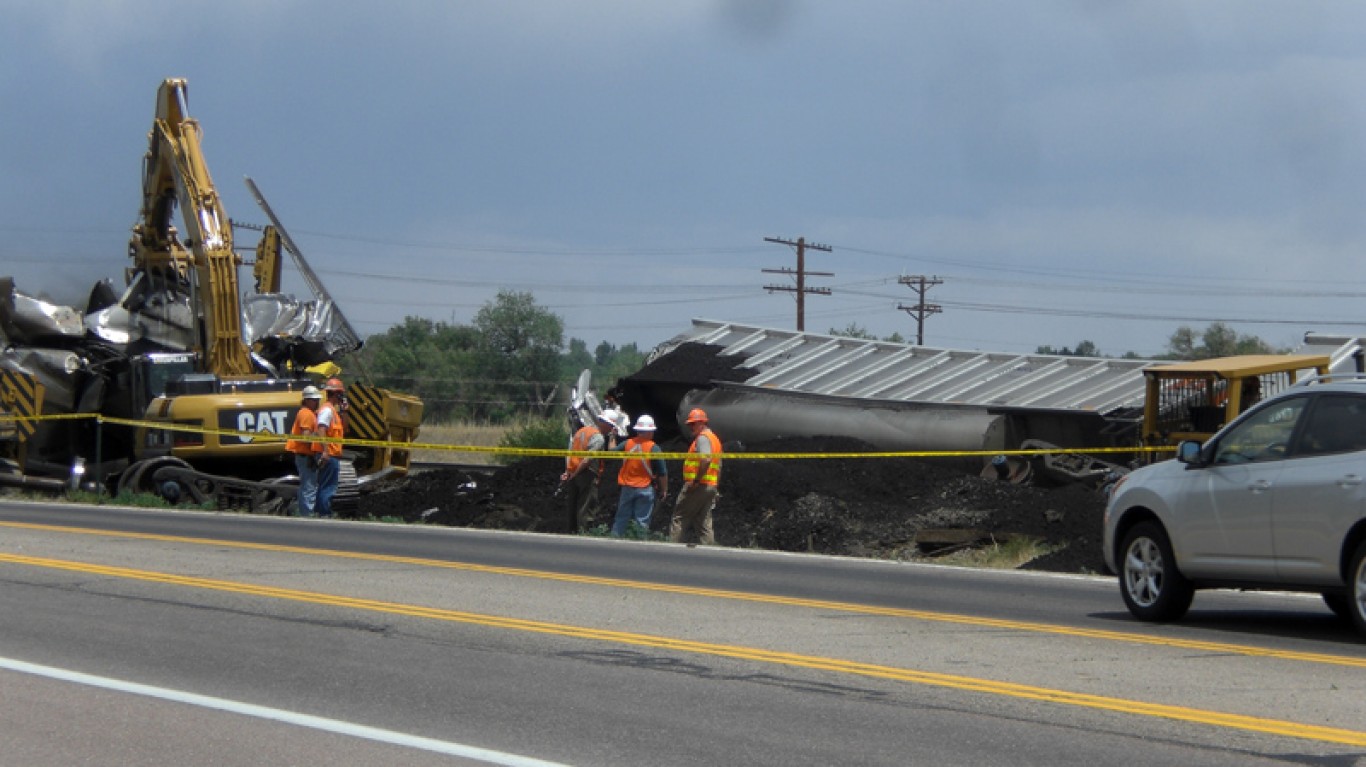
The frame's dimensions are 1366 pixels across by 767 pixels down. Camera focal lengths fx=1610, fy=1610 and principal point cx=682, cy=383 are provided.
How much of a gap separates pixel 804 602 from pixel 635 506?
793 cm

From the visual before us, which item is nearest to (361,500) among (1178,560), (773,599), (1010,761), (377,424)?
(377,424)

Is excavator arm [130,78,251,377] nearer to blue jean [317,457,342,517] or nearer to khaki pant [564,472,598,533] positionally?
blue jean [317,457,342,517]

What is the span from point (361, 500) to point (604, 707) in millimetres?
18557

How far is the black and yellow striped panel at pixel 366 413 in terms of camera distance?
27.6 metres

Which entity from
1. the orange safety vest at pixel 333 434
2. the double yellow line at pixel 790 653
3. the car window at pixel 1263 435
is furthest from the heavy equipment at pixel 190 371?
the car window at pixel 1263 435

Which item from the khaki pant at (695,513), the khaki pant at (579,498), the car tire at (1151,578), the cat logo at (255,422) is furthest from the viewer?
the cat logo at (255,422)

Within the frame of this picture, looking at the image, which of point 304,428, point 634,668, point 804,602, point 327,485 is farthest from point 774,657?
point 327,485

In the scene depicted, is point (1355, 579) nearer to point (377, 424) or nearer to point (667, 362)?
point (377, 424)

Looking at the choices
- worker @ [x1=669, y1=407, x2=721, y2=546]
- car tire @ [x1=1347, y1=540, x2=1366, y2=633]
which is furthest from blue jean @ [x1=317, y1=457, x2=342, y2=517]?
car tire @ [x1=1347, y1=540, x2=1366, y2=633]

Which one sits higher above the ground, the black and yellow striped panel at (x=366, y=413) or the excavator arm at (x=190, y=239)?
the excavator arm at (x=190, y=239)

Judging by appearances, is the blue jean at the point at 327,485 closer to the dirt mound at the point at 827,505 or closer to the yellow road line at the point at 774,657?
the dirt mound at the point at 827,505

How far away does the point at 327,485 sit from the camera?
23562mm

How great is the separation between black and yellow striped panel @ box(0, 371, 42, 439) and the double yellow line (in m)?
12.2

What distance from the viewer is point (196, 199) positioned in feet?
88.9
